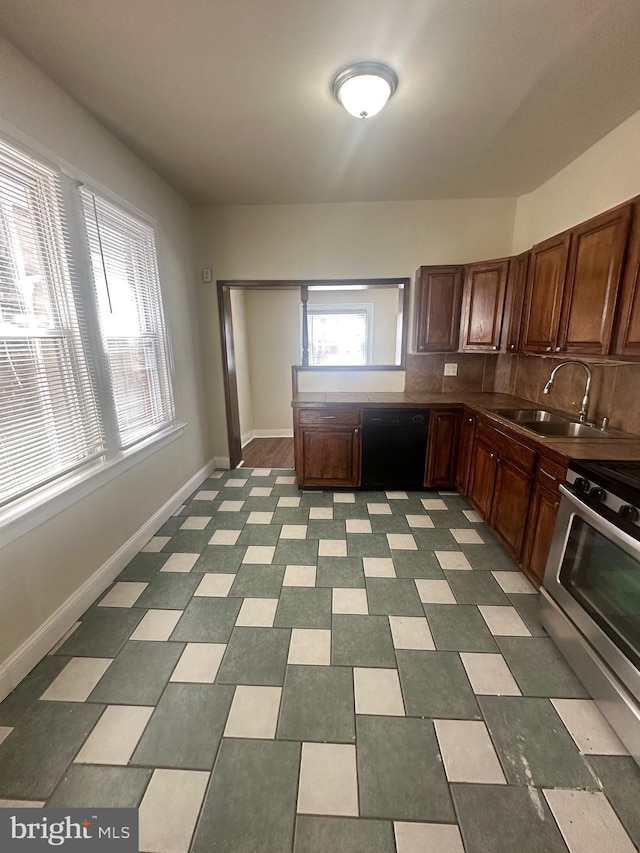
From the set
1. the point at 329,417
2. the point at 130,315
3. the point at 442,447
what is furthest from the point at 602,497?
the point at 130,315

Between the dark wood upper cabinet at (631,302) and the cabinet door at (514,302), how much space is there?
983mm

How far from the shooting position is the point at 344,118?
2.00 meters

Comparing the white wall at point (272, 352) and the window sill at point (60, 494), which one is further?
the white wall at point (272, 352)

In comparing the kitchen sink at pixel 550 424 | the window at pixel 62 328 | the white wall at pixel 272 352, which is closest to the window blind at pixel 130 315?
the window at pixel 62 328

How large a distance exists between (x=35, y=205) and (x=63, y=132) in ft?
1.63

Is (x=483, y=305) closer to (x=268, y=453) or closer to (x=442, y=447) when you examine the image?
(x=442, y=447)

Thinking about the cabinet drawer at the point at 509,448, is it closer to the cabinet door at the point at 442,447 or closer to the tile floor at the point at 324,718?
the cabinet door at the point at 442,447

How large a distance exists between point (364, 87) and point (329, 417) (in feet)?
7.09

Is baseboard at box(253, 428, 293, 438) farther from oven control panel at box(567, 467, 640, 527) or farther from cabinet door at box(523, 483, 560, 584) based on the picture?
oven control panel at box(567, 467, 640, 527)

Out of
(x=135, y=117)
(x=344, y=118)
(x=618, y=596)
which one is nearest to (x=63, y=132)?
(x=135, y=117)

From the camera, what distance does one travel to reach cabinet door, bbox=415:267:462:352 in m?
3.16

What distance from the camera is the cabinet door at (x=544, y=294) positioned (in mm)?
2244

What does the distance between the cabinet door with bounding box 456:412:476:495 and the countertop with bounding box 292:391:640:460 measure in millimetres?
142

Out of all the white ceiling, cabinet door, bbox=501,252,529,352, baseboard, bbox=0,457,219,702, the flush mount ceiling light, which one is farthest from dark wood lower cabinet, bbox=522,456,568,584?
baseboard, bbox=0,457,219,702
